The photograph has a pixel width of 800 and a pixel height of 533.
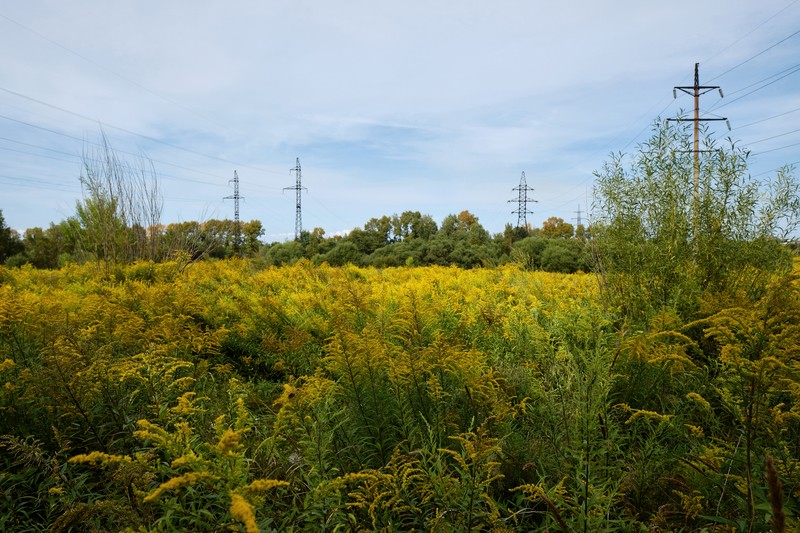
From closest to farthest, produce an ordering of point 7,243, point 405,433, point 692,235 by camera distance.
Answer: point 405,433
point 692,235
point 7,243

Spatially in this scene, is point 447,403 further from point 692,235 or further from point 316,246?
point 316,246

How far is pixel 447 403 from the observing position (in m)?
2.58

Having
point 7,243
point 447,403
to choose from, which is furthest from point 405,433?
point 7,243

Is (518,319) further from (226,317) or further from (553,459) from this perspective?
(226,317)

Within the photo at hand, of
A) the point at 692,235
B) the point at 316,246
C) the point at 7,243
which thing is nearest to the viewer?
the point at 692,235

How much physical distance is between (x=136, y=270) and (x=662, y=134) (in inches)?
358

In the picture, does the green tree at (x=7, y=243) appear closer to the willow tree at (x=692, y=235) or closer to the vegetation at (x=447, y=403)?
the vegetation at (x=447, y=403)

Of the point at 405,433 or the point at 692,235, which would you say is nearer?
the point at 405,433

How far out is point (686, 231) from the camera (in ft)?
16.4

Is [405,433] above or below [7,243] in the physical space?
below

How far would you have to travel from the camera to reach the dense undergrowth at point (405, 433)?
163cm

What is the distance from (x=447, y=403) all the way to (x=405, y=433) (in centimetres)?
30

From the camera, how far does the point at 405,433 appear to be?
250cm

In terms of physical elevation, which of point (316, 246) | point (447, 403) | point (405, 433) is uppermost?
point (316, 246)
